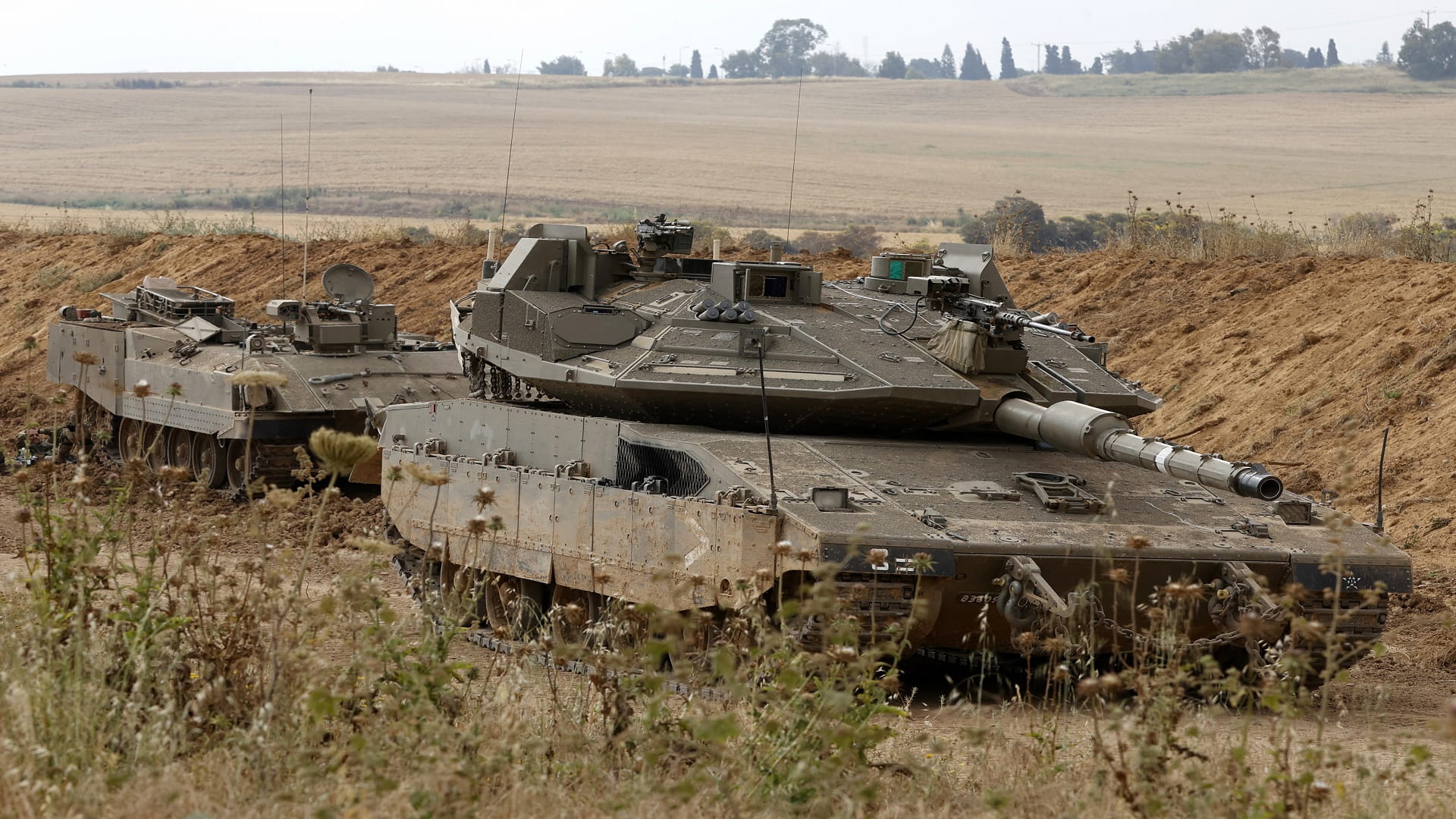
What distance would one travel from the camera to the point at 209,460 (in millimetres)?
18531

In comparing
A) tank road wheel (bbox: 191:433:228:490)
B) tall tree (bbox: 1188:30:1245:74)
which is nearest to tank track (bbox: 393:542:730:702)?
tank road wheel (bbox: 191:433:228:490)

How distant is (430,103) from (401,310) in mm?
70595

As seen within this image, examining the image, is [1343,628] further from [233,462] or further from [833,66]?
[833,66]

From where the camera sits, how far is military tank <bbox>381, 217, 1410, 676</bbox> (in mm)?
8891

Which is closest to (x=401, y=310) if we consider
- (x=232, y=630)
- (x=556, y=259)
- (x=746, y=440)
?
(x=556, y=259)

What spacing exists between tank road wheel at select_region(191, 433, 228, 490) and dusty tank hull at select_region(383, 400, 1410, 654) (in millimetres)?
7441

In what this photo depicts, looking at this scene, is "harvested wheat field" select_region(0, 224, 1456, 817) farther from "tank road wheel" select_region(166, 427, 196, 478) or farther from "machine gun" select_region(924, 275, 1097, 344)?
"tank road wheel" select_region(166, 427, 196, 478)

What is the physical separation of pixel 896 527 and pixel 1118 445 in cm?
140

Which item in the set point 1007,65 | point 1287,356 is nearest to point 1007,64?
point 1007,65

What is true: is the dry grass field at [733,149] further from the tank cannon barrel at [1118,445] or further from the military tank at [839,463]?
the tank cannon barrel at [1118,445]

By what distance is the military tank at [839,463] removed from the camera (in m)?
8.89

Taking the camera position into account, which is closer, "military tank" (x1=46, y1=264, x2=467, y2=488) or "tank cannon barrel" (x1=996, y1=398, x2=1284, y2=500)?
"tank cannon barrel" (x1=996, y1=398, x2=1284, y2=500)

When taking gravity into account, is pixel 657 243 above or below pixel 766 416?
above

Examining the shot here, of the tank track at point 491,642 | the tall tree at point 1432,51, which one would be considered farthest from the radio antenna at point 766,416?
the tall tree at point 1432,51
